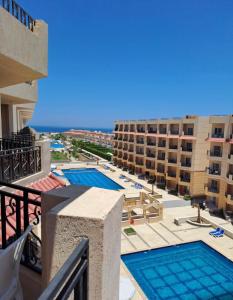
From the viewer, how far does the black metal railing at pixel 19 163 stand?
6.48 meters

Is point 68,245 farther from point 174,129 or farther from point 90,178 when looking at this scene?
point 90,178

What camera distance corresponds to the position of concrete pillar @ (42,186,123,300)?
1.74 metres

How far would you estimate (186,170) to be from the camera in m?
27.8

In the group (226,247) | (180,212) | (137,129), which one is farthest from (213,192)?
(137,129)

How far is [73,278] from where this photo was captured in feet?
4.94

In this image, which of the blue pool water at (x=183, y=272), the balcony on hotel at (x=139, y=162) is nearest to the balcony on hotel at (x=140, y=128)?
the balcony on hotel at (x=139, y=162)

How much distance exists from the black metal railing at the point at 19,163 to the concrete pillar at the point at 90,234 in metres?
5.12

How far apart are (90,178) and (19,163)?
2970cm

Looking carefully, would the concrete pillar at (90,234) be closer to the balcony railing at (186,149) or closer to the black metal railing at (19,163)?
the black metal railing at (19,163)

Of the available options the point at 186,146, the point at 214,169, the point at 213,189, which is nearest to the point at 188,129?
the point at 186,146

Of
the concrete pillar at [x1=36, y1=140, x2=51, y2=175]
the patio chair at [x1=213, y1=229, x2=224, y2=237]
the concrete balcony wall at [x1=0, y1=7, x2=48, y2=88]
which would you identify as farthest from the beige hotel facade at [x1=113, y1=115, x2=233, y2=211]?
the concrete balcony wall at [x1=0, y1=7, x2=48, y2=88]

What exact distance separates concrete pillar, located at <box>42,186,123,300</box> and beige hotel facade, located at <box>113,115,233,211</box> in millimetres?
22020

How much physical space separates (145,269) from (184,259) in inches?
107

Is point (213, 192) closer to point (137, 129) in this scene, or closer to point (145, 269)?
point (145, 269)
